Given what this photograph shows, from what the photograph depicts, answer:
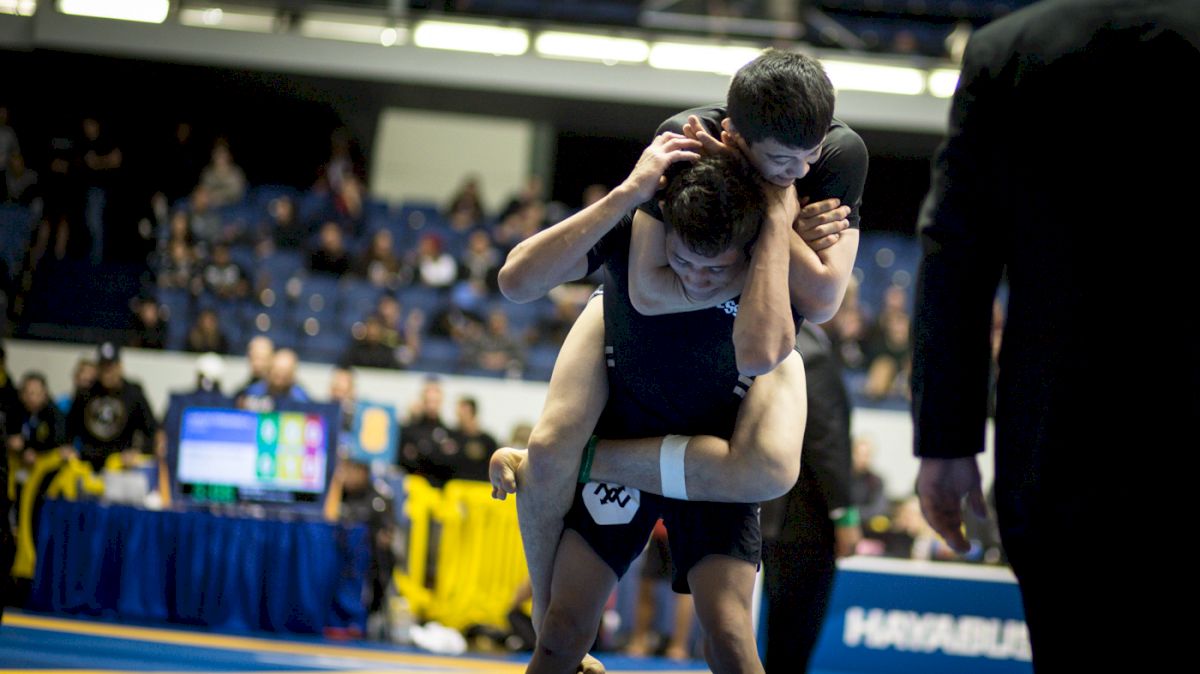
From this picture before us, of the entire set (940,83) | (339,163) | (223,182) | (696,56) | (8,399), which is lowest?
(8,399)

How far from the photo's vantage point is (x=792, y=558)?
405cm

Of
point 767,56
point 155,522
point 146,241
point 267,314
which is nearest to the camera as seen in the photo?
point 767,56

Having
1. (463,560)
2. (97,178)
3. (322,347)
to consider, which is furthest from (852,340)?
(97,178)

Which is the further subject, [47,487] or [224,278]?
[224,278]

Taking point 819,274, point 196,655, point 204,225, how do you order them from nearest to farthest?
point 819,274
point 196,655
point 204,225

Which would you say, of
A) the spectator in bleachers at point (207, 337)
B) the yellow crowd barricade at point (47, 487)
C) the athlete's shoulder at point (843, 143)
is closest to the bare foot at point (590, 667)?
the athlete's shoulder at point (843, 143)

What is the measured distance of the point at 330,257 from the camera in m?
12.4

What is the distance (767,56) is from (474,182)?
446 inches

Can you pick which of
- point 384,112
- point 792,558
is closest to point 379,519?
point 792,558

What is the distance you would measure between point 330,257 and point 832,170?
1019 cm

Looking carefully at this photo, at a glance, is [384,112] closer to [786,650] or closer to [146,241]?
[146,241]

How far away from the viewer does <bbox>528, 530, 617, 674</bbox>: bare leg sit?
2814mm

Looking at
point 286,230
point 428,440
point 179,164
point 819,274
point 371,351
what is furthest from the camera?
point 179,164

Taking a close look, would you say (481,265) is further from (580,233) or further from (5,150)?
(580,233)
